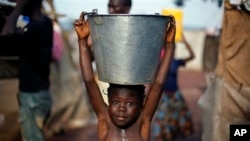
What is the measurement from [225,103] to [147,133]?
1.12 meters

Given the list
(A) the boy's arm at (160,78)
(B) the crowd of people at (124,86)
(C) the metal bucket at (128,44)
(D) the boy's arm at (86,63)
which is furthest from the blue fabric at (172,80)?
(C) the metal bucket at (128,44)

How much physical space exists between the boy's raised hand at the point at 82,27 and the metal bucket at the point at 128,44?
0.48 feet

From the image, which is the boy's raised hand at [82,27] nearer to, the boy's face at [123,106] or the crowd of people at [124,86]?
the crowd of people at [124,86]

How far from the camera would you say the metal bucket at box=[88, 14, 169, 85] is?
2562 millimetres

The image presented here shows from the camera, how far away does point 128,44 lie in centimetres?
259

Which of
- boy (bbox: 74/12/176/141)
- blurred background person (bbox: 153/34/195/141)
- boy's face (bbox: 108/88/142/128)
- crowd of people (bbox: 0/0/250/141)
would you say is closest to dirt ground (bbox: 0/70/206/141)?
crowd of people (bbox: 0/0/250/141)

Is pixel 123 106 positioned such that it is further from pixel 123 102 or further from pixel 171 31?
pixel 171 31

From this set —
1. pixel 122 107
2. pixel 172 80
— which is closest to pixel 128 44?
pixel 122 107

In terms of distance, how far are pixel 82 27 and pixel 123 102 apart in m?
0.57

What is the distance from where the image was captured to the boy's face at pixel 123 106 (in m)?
2.85

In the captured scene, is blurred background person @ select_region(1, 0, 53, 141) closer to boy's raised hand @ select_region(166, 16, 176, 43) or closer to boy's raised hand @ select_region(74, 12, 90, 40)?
boy's raised hand @ select_region(74, 12, 90, 40)

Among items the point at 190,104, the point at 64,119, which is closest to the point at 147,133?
the point at 64,119

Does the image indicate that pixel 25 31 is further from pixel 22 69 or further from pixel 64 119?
pixel 64 119

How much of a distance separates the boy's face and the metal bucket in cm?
19
